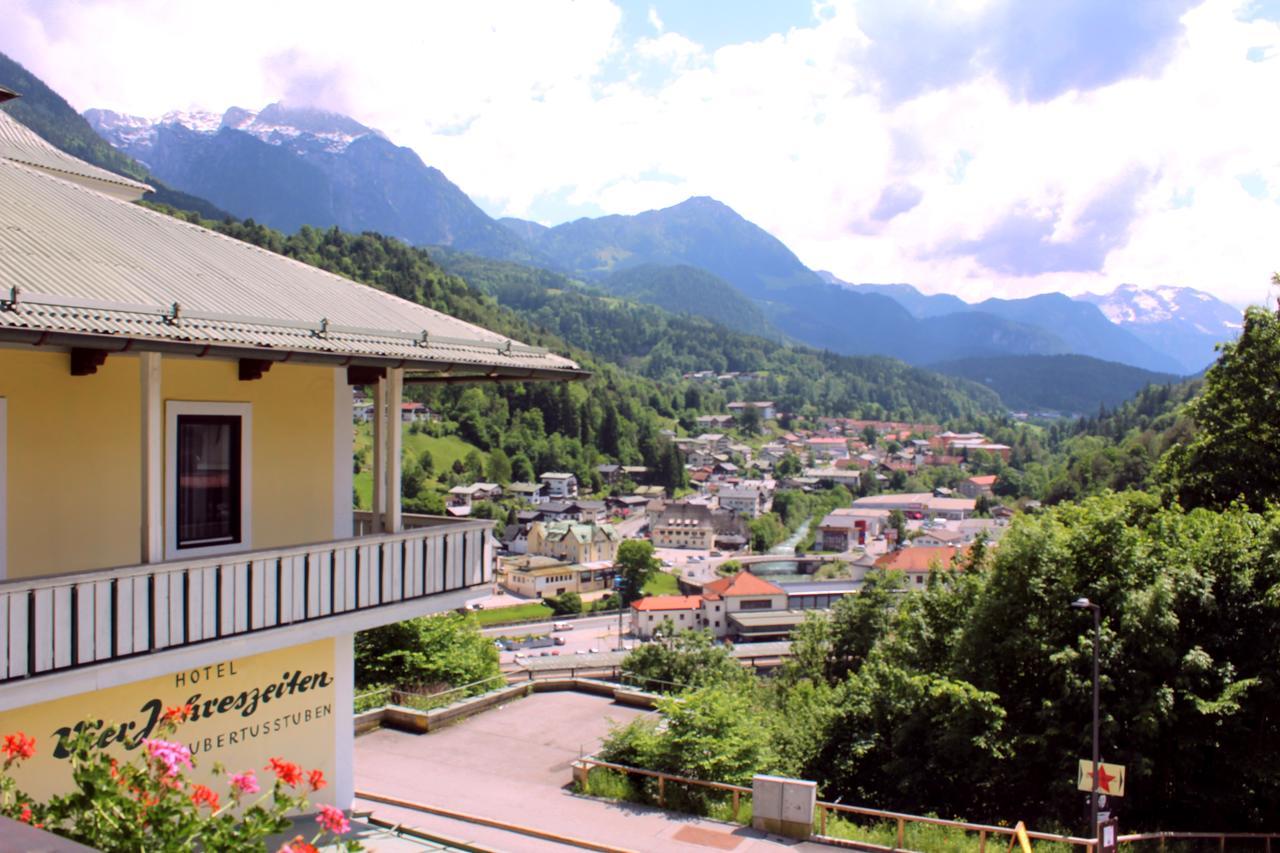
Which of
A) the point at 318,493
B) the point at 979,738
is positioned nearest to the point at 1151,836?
the point at 979,738

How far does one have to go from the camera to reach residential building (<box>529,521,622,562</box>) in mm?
125000

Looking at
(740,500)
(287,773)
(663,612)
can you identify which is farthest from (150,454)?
(740,500)

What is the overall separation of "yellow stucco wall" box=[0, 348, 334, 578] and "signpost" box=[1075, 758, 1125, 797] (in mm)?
11059

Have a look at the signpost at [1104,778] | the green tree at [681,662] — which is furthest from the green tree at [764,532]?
the signpost at [1104,778]

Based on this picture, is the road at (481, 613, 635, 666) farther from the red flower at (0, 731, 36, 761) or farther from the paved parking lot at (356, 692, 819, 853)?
the red flower at (0, 731, 36, 761)

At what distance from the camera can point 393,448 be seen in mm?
9367

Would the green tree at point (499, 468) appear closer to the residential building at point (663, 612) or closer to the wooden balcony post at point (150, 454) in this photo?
the residential building at point (663, 612)

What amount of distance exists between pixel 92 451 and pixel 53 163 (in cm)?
474

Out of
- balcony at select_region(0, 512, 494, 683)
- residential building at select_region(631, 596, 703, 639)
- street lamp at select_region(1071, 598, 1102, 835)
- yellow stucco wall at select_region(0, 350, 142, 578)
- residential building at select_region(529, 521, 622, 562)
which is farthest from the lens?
residential building at select_region(529, 521, 622, 562)

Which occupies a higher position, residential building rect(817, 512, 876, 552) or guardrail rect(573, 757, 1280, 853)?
guardrail rect(573, 757, 1280, 853)

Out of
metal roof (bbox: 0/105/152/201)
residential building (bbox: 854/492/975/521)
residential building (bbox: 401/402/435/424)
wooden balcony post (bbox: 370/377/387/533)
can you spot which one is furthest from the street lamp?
residential building (bbox: 854/492/975/521)

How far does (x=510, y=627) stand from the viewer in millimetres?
90438

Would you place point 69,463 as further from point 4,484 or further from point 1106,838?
point 1106,838

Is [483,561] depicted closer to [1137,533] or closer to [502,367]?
[502,367]
